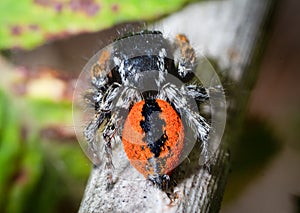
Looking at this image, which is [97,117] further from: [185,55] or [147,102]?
[185,55]

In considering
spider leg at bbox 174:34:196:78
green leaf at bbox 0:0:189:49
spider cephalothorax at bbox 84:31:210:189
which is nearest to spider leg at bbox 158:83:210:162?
spider cephalothorax at bbox 84:31:210:189

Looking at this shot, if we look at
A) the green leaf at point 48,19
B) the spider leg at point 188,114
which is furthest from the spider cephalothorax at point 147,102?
the green leaf at point 48,19

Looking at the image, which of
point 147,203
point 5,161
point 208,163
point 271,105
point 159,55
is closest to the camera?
point 147,203

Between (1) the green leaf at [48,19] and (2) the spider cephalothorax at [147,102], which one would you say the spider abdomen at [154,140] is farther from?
(1) the green leaf at [48,19]

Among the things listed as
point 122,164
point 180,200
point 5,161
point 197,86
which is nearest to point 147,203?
point 180,200

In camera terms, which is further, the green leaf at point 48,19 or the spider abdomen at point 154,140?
the green leaf at point 48,19

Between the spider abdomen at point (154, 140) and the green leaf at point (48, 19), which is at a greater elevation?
the green leaf at point (48, 19)

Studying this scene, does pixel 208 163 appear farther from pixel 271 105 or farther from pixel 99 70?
pixel 271 105

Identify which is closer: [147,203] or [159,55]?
[147,203]
